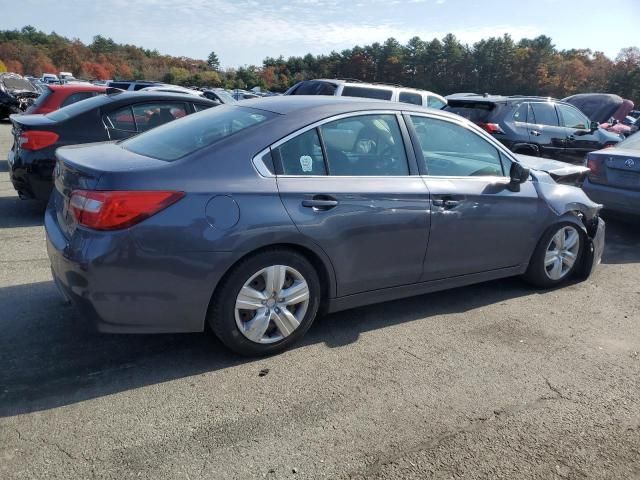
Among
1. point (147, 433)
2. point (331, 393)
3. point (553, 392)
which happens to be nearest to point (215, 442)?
point (147, 433)

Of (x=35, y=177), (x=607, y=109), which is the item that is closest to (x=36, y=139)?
(x=35, y=177)

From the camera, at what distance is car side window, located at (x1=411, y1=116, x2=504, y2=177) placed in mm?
4066

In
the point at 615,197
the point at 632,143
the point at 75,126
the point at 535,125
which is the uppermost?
the point at 535,125

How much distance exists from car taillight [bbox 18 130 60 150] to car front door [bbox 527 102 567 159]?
8072mm

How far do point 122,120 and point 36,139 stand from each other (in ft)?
3.40

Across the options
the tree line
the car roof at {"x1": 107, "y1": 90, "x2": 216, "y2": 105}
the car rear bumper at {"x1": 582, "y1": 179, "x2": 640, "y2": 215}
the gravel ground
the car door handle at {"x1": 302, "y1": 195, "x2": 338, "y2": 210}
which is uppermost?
the tree line

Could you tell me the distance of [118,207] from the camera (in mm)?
2887

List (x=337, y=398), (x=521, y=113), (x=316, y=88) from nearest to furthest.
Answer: (x=337, y=398) → (x=521, y=113) → (x=316, y=88)

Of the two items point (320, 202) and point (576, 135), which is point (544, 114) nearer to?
point (576, 135)

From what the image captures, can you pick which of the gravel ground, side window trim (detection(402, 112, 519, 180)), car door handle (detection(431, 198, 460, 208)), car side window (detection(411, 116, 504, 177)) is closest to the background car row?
side window trim (detection(402, 112, 519, 180))

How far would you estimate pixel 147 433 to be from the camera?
8.58ft

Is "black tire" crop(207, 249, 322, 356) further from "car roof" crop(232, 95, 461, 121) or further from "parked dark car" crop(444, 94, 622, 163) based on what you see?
"parked dark car" crop(444, 94, 622, 163)

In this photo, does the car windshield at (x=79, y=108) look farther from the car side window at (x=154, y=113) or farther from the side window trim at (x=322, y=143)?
the side window trim at (x=322, y=143)

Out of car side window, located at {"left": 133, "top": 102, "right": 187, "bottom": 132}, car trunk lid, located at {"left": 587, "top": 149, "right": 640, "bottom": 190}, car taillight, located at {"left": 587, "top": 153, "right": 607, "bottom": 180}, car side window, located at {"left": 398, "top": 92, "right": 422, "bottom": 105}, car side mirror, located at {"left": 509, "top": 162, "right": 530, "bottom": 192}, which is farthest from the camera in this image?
car side window, located at {"left": 398, "top": 92, "right": 422, "bottom": 105}
